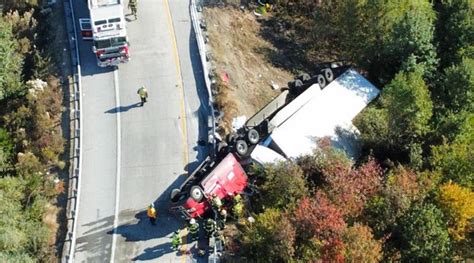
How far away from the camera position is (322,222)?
74.0 feet

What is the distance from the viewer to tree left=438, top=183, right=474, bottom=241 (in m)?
23.7

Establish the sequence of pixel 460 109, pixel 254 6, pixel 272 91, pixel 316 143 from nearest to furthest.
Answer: pixel 316 143, pixel 460 109, pixel 272 91, pixel 254 6

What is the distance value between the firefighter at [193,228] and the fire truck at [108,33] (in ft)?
38.0

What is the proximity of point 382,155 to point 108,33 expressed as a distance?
15938 millimetres

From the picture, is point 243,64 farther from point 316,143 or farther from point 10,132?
point 10,132

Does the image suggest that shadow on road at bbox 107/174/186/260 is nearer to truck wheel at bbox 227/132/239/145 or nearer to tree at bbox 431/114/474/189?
truck wheel at bbox 227/132/239/145

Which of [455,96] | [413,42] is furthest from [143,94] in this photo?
[455,96]

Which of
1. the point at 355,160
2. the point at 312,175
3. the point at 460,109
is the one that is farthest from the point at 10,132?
the point at 460,109

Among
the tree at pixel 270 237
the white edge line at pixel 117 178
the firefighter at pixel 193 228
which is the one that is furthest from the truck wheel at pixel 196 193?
the white edge line at pixel 117 178

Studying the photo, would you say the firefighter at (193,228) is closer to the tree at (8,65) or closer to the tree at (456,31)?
the tree at (8,65)

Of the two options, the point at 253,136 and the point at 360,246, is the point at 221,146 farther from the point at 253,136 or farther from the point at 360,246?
the point at 360,246

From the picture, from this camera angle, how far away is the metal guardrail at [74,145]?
81.1 ft

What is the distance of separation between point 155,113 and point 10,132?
7.47 metres

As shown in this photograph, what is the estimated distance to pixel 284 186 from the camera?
2489 cm
